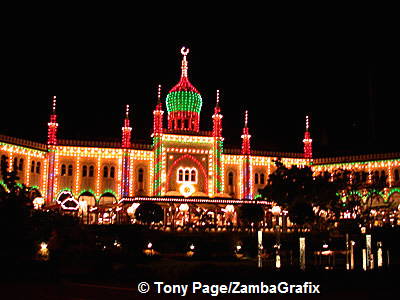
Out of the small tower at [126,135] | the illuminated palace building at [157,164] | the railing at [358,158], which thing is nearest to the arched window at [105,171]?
the illuminated palace building at [157,164]

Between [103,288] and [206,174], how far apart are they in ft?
132

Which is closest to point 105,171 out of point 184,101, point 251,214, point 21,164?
point 21,164

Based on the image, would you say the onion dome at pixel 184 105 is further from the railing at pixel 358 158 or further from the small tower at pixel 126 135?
the railing at pixel 358 158

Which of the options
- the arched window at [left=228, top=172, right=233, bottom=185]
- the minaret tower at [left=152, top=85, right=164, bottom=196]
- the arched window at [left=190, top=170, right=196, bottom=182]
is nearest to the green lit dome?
the minaret tower at [left=152, top=85, right=164, bottom=196]

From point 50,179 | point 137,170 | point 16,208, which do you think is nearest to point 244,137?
point 137,170

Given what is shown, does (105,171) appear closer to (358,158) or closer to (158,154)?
(158,154)

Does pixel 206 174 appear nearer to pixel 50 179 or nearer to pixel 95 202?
pixel 95 202

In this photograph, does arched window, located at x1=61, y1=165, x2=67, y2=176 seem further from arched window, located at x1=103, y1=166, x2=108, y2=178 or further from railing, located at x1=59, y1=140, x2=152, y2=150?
arched window, located at x1=103, y1=166, x2=108, y2=178

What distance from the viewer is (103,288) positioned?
18922 millimetres

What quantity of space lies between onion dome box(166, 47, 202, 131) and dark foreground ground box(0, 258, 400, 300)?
37366mm

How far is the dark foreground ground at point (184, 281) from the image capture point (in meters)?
17.5

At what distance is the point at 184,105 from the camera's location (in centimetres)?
5888

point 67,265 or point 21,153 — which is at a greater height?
point 21,153

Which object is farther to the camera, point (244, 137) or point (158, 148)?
point (244, 137)
